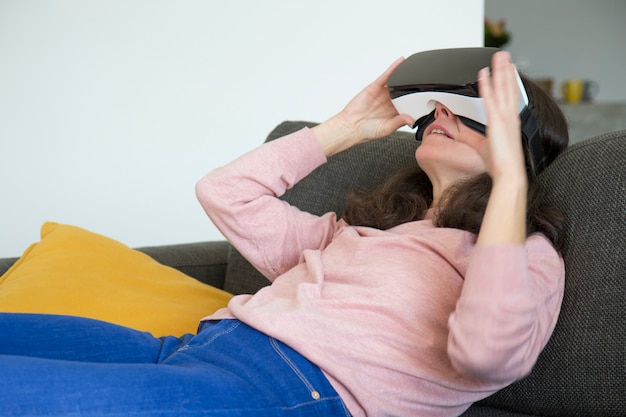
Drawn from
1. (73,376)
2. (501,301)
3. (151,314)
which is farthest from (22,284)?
(501,301)

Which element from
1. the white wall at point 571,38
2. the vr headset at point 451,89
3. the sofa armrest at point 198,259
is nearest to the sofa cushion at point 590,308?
the vr headset at point 451,89

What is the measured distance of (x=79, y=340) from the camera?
1286 mm

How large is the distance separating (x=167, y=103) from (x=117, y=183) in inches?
13.8

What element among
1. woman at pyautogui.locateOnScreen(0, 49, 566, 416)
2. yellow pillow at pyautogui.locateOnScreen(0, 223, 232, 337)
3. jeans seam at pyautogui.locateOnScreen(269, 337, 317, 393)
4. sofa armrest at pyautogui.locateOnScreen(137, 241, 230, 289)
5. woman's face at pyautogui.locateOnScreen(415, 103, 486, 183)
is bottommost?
sofa armrest at pyautogui.locateOnScreen(137, 241, 230, 289)

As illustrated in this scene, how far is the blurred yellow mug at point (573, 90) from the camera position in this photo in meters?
5.28

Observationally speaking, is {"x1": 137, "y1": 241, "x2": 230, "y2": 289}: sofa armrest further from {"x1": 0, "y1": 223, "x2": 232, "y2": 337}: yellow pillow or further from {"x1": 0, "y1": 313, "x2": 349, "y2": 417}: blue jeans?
{"x1": 0, "y1": 313, "x2": 349, "y2": 417}: blue jeans

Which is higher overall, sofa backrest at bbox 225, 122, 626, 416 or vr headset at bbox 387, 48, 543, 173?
vr headset at bbox 387, 48, 543, 173

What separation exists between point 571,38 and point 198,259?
469 cm

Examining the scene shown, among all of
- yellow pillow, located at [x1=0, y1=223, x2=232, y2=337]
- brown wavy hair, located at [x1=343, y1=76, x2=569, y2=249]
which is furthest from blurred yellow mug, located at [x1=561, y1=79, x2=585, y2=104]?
yellow pillow, located at [x1=0, y1=223, x2=232, y2=337]

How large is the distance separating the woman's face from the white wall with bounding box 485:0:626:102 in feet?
15.1

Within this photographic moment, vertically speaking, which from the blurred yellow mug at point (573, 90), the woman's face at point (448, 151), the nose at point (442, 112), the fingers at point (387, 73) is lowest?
the blurred yellow mug at point (573, 90)

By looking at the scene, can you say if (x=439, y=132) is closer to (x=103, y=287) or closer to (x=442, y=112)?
(x=442, y=112)

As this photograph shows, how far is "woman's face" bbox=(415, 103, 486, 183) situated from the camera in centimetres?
150

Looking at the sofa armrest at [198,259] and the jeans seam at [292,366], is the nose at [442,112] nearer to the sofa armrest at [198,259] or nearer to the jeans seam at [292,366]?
the jeans seam at [292,366]
